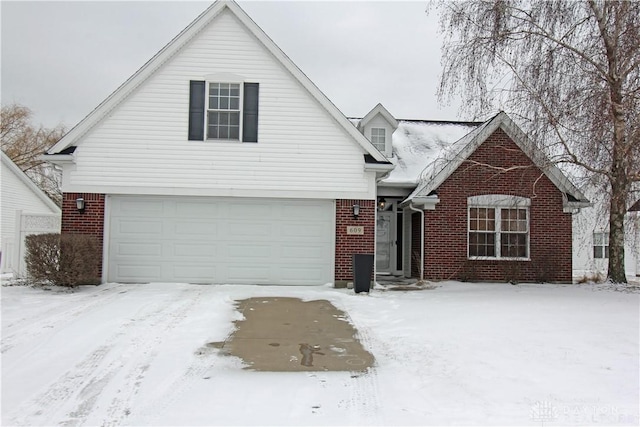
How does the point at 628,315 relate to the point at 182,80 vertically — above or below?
below

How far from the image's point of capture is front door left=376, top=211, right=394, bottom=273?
59.7 feet

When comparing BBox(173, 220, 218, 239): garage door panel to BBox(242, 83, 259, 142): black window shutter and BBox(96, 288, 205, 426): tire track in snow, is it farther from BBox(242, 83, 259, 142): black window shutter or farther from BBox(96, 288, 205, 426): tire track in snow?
BBox(96, 288, 205, 426): tire track in snow

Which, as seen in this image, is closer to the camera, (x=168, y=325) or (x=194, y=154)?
(x=168, y=325)

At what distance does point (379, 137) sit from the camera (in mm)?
18031

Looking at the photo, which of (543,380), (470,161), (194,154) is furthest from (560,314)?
(194,154)

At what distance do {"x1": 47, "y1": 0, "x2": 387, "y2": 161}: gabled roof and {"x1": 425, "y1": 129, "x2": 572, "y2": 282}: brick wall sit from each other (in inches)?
136

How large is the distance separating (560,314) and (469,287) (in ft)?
15.5

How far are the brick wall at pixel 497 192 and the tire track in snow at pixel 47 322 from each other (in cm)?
945

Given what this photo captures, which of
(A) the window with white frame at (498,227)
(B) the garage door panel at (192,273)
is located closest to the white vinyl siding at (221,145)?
(B) the garage door panel at (192,273)

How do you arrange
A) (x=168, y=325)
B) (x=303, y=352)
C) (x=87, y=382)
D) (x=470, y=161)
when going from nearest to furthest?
1. (x=87, y=382)
2. (x=303, y=352)
3. (x=168, y=325)
4. (x=470, y=161)

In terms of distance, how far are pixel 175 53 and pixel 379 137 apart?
24.9 feet

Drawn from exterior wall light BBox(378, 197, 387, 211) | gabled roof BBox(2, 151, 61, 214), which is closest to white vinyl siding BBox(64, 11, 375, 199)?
exterior wall light BBox(378, 197, 387, 211)

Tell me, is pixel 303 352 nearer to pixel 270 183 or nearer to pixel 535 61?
pixel 270 183

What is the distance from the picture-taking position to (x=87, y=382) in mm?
5828
